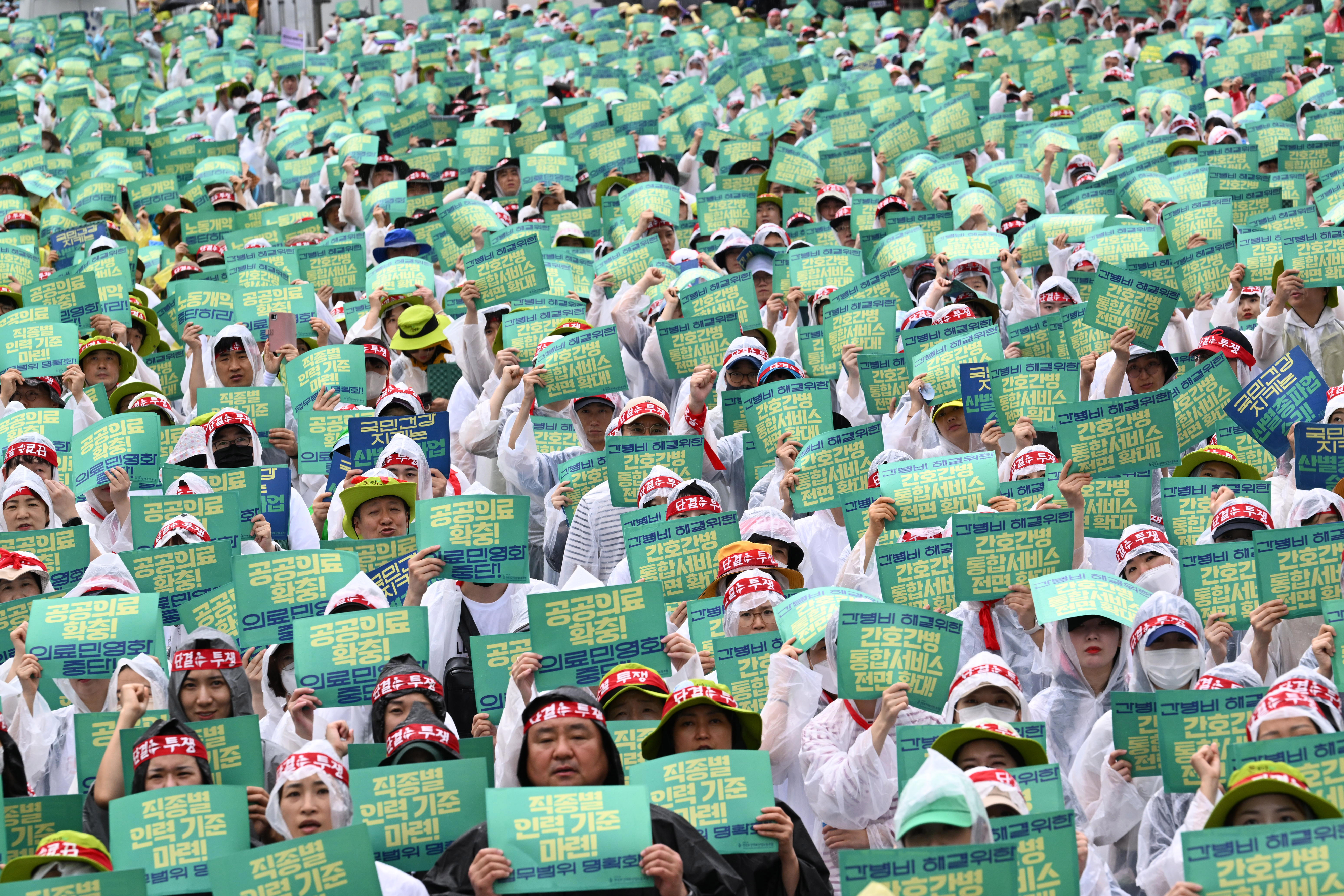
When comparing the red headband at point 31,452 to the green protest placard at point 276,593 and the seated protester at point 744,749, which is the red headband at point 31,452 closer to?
the green protest placard at point 276,593

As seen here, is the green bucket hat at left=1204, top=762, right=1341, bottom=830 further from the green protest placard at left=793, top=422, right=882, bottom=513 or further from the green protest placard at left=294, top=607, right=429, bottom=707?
the green protest placard at left=793, top=422, right=882, bottom=513

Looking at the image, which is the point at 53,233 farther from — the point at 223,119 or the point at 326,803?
the point at 326,803

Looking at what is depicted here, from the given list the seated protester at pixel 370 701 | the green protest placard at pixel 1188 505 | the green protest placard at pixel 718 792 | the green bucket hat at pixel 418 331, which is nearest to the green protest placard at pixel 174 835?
the seated protester at pixel 370 701

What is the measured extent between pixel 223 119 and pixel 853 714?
15.9m

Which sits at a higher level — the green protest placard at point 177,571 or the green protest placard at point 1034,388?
the green protest placard at point 1034,388

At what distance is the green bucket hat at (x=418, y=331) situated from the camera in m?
10.2

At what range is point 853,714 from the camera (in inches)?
239

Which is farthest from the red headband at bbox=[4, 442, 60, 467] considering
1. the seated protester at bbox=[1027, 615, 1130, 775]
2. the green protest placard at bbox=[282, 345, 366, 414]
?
the seated protester at bbox=[1027, 615, 1130, 775]

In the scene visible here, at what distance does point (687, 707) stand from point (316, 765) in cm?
120

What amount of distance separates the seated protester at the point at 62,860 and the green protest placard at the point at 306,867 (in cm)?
40

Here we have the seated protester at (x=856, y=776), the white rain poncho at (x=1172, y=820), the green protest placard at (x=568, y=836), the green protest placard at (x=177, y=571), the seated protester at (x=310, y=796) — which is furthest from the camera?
the green protest placard at (x=177, y=571)

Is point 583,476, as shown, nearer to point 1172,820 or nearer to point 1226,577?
point 1226,577

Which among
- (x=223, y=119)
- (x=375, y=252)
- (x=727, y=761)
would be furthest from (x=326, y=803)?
(x=223, y=119)

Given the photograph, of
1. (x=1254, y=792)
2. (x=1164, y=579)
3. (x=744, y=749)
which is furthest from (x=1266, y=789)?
(x=1164, y=579)
